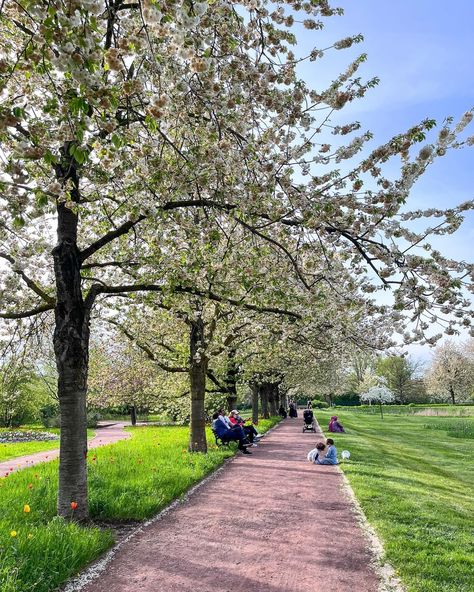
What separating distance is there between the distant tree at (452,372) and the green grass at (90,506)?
6278 cm

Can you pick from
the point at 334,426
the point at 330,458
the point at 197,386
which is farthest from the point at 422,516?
the point at 334,426

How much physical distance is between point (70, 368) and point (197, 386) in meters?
8.68

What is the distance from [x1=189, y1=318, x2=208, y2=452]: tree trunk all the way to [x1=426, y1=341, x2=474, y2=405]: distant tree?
61.9m

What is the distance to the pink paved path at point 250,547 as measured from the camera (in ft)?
16.8

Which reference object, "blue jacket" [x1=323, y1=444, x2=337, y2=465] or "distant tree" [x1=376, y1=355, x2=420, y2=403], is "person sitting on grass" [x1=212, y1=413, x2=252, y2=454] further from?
"distant tree" [x1=376, y1=355, x2=420, y2=403]

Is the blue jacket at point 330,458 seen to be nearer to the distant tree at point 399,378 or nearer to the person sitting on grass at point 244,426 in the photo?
the person sitting on grass at point 244,426

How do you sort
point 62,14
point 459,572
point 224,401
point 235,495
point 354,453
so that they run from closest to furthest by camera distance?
point 62,14
point 459,572
point 235,495
point 354,453
point 224,401

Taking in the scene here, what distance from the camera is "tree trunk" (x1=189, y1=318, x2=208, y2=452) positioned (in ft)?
50.8

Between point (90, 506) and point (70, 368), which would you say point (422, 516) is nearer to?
point (90, 506)

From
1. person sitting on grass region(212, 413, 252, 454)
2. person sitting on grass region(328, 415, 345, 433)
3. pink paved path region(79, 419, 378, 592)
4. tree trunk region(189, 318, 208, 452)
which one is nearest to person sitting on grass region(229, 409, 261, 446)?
person sitting on grass region(212, 413, 252, 454)

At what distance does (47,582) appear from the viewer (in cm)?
489

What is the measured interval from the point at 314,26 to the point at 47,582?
6.45 metres

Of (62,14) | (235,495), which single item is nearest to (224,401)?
(235,495)

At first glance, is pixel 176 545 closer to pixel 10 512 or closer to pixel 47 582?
pixel 47 582
